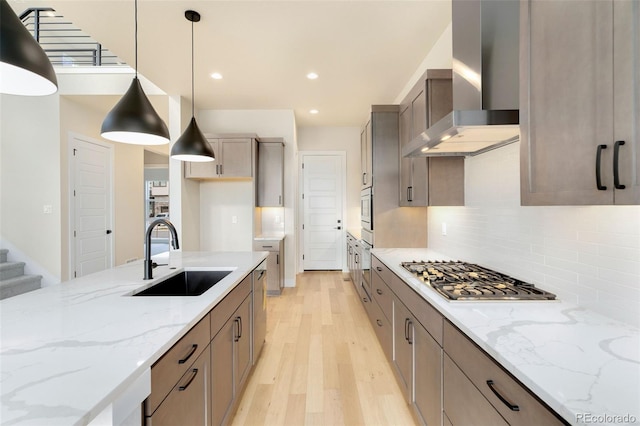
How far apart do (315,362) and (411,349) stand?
3.46 ft

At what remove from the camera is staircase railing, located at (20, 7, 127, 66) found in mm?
4137

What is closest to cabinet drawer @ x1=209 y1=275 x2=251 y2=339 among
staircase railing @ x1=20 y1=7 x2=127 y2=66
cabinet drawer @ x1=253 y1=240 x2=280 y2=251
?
cabinet drawer @ x1=253 y1=240 x2=280 y2=251

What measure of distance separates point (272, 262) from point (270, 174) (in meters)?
1.41

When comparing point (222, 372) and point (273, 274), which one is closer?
point (222, 372)

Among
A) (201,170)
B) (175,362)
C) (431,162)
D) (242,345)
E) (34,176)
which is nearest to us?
(175,362)

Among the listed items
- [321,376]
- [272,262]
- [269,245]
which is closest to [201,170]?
[269,245]

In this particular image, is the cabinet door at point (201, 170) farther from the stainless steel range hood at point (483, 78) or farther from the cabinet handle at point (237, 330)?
the stainless steel range hood at point (483, 78)

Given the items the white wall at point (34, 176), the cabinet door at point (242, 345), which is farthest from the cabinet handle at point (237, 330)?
the white wall at point (34, 176)

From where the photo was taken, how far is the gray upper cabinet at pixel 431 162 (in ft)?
7.60

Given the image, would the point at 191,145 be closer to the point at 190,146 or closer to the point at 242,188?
the point at 190,146

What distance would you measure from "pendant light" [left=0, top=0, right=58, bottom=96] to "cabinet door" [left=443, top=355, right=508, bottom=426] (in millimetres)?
1963

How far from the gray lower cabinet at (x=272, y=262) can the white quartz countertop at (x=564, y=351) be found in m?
3.16

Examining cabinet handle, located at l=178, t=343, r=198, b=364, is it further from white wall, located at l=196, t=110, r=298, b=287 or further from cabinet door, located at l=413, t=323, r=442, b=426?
white wall, located at l=196, t=110, r=298, b=287

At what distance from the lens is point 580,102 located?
90 cm
